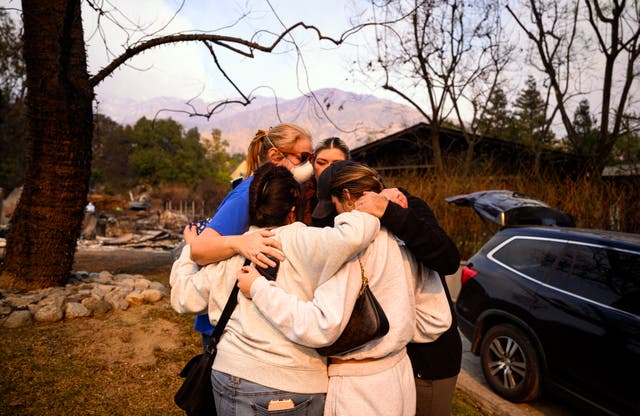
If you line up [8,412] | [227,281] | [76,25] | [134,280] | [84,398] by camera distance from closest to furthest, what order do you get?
1. [227,281]
2. [8,412]
3. [84,398]
4. [76,25]
5. [134,280]

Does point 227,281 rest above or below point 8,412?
above

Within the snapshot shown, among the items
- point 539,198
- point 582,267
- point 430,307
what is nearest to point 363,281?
point 430,307

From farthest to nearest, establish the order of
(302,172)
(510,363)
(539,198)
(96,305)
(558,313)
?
1. (539,198)
2. (96,305)
3. (510,363)
4. (558,313)
5. (302,172)

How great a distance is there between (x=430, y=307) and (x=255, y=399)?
88 centimetres

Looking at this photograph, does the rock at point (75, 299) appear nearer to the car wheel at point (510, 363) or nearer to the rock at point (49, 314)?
the rock at point (49, 314)

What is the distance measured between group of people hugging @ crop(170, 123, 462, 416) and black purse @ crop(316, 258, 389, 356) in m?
0.05

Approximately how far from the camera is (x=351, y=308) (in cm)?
137

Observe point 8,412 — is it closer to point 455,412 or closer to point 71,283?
point 71,283

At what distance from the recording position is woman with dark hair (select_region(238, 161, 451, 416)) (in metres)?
1.34

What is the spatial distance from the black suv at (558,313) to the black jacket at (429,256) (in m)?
2.40

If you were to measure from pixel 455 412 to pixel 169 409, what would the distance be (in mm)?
2658

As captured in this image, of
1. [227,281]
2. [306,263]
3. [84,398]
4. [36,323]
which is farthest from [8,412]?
[306,263]

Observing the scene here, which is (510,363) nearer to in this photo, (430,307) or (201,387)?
(430,307)

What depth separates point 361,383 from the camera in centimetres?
143
